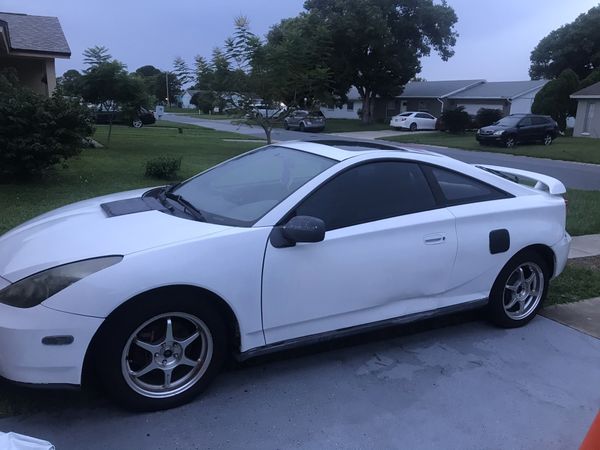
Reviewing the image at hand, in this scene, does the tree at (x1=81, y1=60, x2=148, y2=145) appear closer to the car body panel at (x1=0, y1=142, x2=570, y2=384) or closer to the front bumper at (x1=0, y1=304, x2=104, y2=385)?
the car body panel at (x1=0, y1=142, x2=570, y2=384)

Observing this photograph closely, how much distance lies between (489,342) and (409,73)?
42695mm

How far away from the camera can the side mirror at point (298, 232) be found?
313cm

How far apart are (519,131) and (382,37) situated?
17.6m

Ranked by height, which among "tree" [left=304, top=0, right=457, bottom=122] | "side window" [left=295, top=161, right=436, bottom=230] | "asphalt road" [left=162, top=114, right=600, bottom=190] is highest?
"tree" [left=304, top=0, right=457, bottom=122]

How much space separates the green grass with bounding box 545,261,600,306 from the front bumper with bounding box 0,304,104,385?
3967 millimetres

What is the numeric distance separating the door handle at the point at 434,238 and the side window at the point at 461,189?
0.31 metres

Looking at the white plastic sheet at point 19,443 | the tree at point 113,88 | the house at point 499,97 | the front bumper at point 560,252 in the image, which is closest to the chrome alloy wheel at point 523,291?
the front bumper at point 560,252

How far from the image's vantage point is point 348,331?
11.4 feet

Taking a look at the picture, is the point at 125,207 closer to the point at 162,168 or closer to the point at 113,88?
the point at 162,168

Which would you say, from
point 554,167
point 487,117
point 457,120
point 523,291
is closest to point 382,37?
point 457,120

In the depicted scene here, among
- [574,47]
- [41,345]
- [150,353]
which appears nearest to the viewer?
[41,345]

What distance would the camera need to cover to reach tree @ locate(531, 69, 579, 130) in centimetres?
3597

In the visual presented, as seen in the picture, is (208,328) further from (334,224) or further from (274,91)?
(274,91)

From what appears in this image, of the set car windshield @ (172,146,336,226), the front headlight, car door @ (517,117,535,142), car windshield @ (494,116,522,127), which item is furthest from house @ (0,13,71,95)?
car door @ (517,117,535,142)
